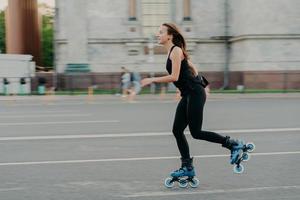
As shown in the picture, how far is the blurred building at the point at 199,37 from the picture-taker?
3181cm

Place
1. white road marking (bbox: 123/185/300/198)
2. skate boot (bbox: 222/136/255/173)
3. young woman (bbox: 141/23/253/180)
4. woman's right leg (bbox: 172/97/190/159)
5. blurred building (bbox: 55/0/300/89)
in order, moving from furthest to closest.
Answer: blurred building (bbox: 55/0/300/89) → skate boot (bbox: 222/136/255/173) → woman's right leg (bbox: 172/97/190/159) → young woman (bbox: 141/23/253/180) → white road marking (bbox: 123/185/300/198)

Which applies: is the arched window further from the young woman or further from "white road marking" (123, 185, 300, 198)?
"white road marking" (123, 185, 300, 198)

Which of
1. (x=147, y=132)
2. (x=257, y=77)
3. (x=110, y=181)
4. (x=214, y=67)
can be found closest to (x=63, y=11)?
(x=214, y=67)

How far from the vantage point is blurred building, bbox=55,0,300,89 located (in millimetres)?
31812

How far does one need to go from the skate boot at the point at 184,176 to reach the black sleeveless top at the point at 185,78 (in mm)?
809

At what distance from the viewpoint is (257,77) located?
31.3 meters

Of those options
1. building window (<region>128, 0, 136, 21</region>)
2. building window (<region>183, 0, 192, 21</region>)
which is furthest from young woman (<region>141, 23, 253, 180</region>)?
building window (<region>183, 0, 192, 21</region>)

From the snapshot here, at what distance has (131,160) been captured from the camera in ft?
28.2

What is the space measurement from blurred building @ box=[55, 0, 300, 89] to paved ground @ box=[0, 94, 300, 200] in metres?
17.0

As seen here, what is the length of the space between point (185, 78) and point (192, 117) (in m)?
0.45

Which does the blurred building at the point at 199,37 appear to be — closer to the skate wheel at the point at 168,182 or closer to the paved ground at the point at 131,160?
the paved ground at the point at 131,160

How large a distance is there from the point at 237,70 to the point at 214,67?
1.57 m

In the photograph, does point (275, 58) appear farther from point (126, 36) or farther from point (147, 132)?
point (147, 132)

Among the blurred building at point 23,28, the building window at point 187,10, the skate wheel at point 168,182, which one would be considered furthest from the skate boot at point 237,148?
the blurred building at point 23,28
